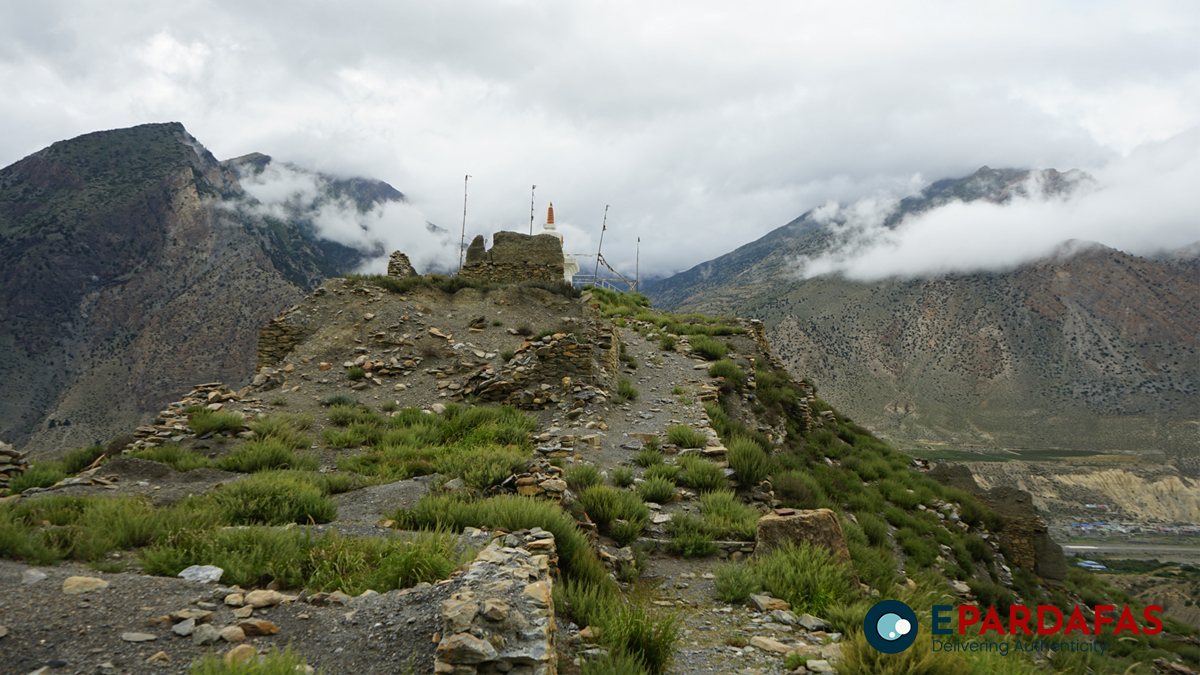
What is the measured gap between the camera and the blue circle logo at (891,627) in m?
3.65

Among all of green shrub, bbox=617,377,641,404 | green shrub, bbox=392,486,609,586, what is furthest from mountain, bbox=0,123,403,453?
green shrub, bbox=392,486,609,586

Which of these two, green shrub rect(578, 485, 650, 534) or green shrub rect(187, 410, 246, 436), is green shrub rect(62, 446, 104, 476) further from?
green shrub rect(578, 485, 650, 534)

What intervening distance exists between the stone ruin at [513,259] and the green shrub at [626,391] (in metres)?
8.23

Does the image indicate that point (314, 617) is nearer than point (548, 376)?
Yes

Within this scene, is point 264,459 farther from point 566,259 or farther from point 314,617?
point 566,259

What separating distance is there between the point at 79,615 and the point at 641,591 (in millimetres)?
4481

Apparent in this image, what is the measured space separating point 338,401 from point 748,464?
32.6ft

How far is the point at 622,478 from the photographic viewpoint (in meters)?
8.81

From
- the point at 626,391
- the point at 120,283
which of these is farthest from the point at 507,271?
the point at 120,283

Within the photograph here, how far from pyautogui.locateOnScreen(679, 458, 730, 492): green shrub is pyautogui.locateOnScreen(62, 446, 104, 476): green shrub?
11.1m

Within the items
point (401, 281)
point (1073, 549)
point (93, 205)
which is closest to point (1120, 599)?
point (401, 281)

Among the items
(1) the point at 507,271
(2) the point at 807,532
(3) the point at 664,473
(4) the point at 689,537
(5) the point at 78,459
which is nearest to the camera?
(2) the point at 807,532

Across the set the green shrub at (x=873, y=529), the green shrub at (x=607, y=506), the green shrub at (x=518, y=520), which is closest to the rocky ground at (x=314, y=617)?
the green shrub at (x=607, y=506)

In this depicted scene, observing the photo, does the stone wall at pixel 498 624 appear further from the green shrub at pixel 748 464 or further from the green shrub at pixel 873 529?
the green shrub at pixel 873 529
